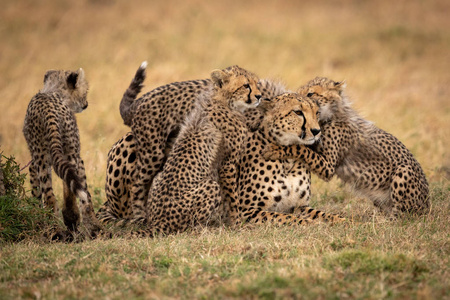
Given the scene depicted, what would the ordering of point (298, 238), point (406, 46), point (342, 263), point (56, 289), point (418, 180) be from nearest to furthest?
point (56, 289)
point (342, 263)
point (298, 238)
point (418, 180)
point (406, 46)

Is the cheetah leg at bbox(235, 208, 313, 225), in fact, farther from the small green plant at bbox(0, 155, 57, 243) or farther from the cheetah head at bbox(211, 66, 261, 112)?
the small green plant at bbox(0, 155, 57, 243)

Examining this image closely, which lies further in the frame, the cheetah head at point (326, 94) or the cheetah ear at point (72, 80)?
the cheetah ear at point (72, 80)

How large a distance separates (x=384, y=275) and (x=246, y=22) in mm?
10773

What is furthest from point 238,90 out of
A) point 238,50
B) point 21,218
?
point 238,50

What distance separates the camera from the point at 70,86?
220 inches

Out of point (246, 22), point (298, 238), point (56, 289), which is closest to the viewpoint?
point (56, 289)

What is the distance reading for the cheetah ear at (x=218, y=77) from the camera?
5.36 metres

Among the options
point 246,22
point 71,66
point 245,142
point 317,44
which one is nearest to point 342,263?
point 245,142

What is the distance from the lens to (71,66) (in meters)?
10.9

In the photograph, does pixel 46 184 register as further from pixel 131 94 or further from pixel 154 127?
pixel 131 94

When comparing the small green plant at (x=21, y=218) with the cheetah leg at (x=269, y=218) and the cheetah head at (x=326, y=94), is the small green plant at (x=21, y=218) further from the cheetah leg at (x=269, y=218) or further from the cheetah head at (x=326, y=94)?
the cheetah head at (x=326, y=94)

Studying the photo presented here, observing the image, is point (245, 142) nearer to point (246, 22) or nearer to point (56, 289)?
point (56, 289)

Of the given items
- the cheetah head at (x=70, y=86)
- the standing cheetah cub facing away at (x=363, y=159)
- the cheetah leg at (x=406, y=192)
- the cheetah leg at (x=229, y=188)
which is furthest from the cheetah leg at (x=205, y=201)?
the cheetah head at (x=70, y=86)

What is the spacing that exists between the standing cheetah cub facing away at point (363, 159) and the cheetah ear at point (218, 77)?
68cm
